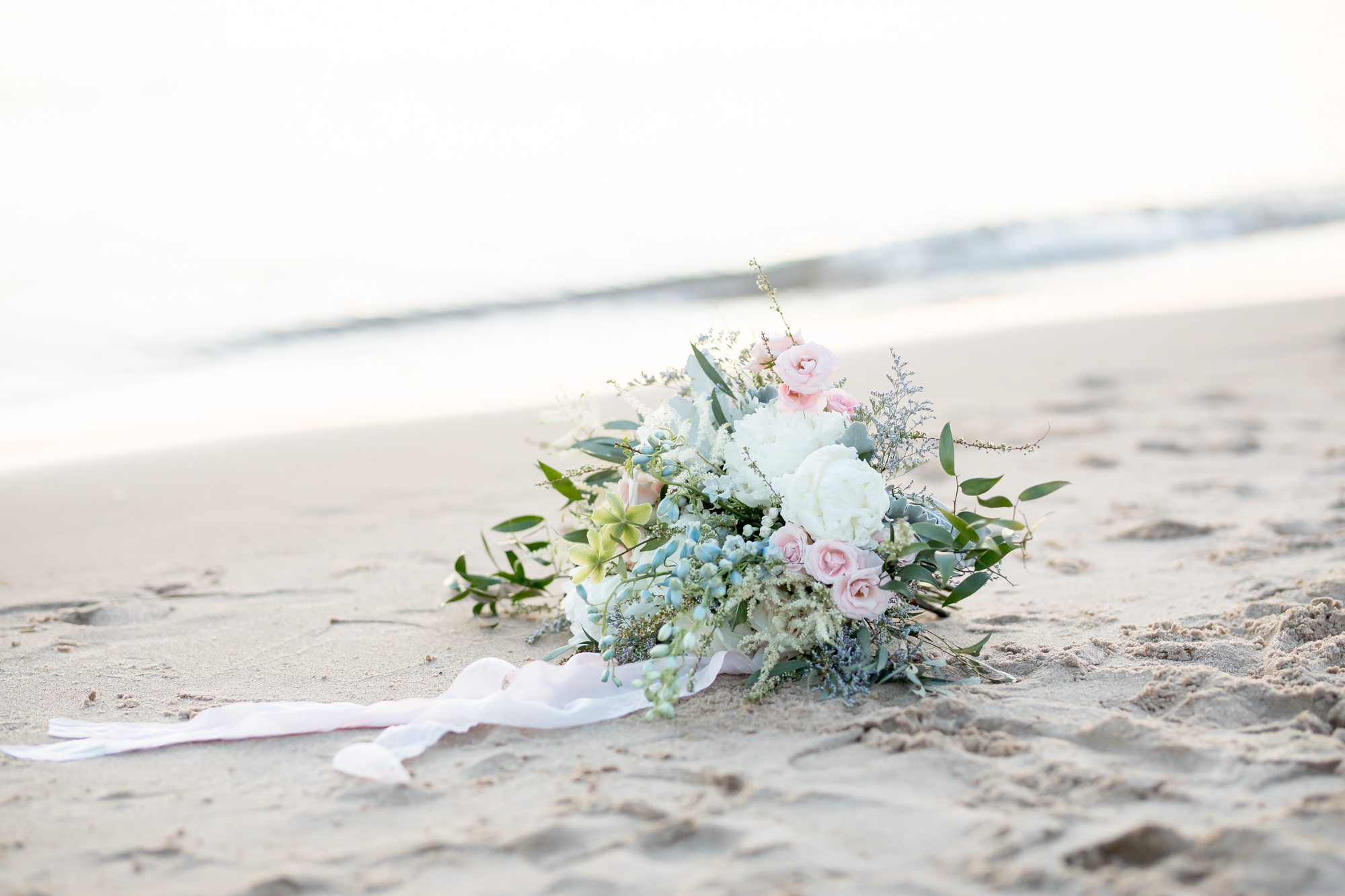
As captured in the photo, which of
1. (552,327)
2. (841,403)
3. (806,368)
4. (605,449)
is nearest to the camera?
(806,368)

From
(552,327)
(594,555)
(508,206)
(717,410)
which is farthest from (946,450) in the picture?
(508,206)

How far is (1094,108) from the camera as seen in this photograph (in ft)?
49.7

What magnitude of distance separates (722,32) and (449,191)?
4.60 meters

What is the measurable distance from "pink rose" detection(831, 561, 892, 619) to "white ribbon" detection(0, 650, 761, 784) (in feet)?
1.00

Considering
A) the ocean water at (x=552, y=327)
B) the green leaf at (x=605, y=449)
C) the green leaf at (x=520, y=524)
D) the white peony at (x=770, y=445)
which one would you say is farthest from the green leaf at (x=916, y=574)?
the ocean water at (x=552, y=327)

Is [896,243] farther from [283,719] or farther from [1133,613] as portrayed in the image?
[283,719]

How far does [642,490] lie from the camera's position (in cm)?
256

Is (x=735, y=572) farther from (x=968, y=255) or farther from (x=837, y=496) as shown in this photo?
(x=968, y=255)

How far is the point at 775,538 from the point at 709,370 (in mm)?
497

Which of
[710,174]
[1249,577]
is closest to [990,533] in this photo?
[1249,577]

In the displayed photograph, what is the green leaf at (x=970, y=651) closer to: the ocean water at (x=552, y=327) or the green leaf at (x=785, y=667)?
the green leaf at (x=785, y=667)

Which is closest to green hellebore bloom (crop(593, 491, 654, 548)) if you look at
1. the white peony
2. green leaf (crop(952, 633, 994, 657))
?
the white peony

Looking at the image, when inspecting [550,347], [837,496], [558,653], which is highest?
[550,347]

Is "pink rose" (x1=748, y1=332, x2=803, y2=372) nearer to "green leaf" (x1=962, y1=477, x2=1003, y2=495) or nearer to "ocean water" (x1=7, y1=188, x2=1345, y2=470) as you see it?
"green leaf" (x1=962, y1=477, x2=1003, y2=495)
